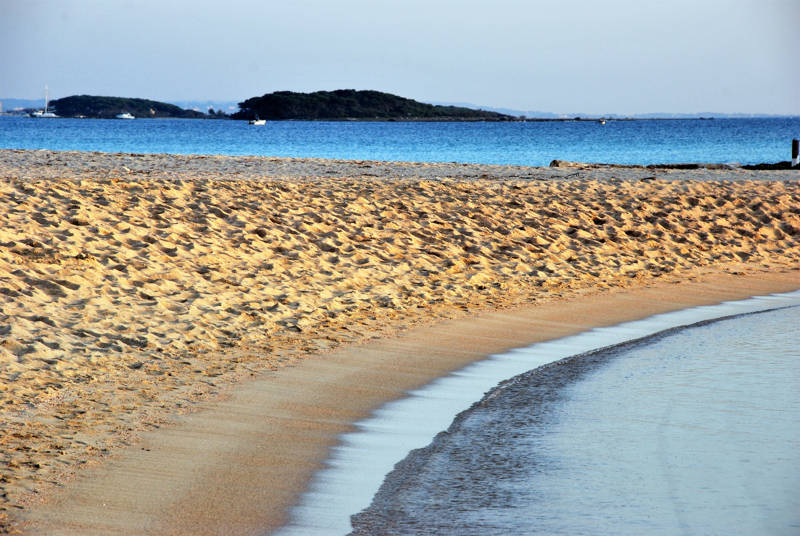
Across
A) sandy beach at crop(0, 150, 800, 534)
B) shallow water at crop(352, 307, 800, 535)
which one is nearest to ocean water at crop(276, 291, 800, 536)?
shallow water at crop(352, 307, 800, 535)

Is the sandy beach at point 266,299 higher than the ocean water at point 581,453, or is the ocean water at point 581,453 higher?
the sandy beach at point 266,299

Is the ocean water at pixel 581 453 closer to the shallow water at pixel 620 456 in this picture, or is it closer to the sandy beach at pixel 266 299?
the shallow water at pixel 620 456

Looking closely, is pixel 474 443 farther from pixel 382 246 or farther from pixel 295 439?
pixel 382 246

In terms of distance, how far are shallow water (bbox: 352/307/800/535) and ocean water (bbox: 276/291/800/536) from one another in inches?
0.4

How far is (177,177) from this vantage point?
17.2 metres

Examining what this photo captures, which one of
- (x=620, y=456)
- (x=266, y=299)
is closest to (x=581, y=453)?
(x=620, y=456)

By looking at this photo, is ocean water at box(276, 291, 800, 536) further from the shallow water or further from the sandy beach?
the sandy beach

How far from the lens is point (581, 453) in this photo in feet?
16.8

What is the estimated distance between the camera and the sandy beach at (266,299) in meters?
4.61

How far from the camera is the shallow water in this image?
4.24 meters

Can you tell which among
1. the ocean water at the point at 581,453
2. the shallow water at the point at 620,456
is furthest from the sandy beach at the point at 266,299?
the shallow water at the point at 620,456

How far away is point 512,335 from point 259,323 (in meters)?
2.05

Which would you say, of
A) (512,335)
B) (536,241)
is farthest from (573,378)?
(536,241)

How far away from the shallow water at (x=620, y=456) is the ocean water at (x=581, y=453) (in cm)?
1
